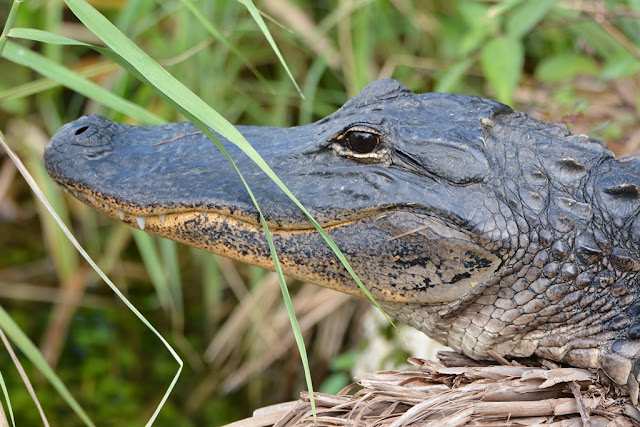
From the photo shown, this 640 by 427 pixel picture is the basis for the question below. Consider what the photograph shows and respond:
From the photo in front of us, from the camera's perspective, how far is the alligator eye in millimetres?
1826

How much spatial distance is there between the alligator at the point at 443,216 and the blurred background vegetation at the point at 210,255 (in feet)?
4.33

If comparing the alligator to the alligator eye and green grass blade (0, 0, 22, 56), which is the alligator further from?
green grass blade (0, 0, 22, 56)

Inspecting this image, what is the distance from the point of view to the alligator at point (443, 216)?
1746 mm

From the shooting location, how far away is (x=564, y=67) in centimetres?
338

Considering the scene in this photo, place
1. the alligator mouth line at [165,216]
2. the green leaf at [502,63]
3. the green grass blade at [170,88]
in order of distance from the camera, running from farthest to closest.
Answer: the green leaf at [502,63] → the alligator mouth line at [165,216] → the green grass blade at [170,88]

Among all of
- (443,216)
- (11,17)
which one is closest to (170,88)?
(11,17)

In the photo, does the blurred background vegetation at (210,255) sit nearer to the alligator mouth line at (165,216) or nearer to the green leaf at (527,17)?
the green leaf at (527,17)

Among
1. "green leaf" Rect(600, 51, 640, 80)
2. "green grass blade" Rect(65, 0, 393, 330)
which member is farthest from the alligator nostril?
"green leaf" Rect(600, 51, 640, 80)

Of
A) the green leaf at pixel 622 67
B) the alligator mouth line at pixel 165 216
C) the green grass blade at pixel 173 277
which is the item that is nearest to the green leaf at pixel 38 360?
the alligator mouth line at pixel 165 216

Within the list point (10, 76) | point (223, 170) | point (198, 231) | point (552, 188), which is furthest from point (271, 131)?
point (10, 76)

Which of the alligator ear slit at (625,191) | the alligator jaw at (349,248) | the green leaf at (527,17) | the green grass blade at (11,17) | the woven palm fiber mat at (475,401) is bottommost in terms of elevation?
the woven palm fiber mat at (475,401)

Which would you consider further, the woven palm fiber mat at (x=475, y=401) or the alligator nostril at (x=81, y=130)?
the alligator nostril at (x=81, y=130)

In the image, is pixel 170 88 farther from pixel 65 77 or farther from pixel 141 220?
pixel 65 77

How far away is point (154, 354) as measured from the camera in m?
Result: 3.78
